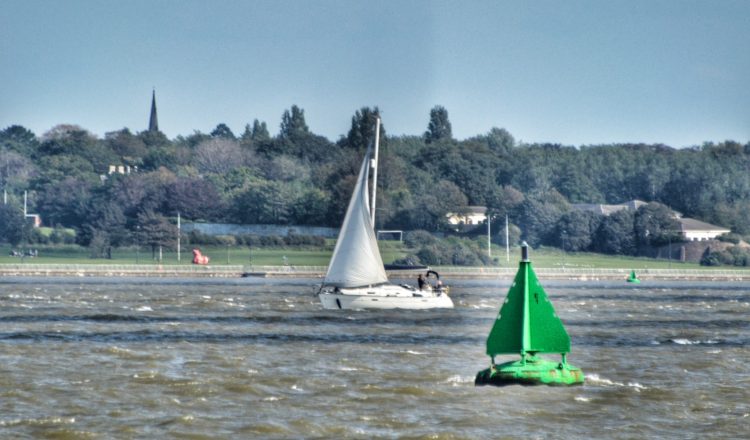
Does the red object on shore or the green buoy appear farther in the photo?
the red object on shore

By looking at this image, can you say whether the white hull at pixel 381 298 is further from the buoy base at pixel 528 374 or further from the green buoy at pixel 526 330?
the green buoy at pixel 526 330

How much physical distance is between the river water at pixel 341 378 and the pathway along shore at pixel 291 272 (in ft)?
→ 257

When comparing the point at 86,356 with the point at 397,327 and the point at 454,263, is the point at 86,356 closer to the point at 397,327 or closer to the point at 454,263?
the point at 397,327

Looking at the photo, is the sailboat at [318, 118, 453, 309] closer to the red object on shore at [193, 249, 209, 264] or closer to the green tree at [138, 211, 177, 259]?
the red object on shore at [193, 249, 209, 264]

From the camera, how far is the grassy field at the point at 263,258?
179 meters

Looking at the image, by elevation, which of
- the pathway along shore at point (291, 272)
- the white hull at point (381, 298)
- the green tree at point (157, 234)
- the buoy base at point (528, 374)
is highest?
the green tree at point (157, 234)

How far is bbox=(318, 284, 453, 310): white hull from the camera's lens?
76062 millimetres

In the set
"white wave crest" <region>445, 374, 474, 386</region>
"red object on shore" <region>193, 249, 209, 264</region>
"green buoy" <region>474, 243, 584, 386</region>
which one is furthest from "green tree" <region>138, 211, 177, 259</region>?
"green buoy" <region>474, 243, 584, 386</region>

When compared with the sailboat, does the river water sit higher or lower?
lower

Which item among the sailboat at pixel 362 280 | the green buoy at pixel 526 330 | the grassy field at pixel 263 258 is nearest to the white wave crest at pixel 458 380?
the green buoy at pixel 526 330

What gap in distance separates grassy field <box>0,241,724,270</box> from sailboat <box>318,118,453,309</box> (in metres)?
94.2

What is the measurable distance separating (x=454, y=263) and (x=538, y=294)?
14705 centimetres

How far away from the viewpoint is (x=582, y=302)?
3718 inches

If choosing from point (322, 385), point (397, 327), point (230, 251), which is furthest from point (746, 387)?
point (230, 251)
